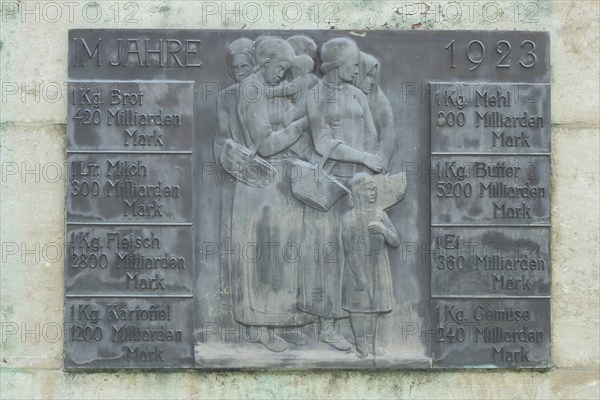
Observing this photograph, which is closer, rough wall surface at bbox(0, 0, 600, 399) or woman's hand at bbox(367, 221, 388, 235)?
woman's hand at bbox(367, 221, 388, 235)

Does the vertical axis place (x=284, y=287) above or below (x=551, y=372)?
above

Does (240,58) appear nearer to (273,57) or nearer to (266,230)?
(273,57)

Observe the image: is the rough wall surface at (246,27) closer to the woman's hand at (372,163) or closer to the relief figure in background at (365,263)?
the relief figure in background at (365,263)

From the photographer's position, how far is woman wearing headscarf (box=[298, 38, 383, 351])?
7.79 meters

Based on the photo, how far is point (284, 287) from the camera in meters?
7.80

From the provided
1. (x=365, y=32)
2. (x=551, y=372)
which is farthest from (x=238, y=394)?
(x=365, y=32)

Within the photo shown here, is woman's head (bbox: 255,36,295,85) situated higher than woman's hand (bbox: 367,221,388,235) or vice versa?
woman's head (bbox: 255,36,295,85)

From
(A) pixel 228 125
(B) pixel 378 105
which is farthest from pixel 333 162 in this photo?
(A) pixel 228 125

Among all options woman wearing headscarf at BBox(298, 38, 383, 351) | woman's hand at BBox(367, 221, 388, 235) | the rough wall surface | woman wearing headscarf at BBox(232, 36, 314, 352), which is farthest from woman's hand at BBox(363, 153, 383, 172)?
the rough wall surface

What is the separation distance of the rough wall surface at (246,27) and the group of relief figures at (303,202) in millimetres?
329

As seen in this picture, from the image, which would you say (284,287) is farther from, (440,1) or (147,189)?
(440,1)

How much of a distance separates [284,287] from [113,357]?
1325mm

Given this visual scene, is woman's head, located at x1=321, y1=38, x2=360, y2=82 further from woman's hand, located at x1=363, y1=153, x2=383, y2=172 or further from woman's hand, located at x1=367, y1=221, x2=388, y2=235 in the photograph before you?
woman's hand, located at x1=367, y1=221, x2=388, y2=235

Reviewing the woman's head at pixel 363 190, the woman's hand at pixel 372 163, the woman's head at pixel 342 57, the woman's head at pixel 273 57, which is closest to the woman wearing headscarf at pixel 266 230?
the woman's head at pixel 273 57
